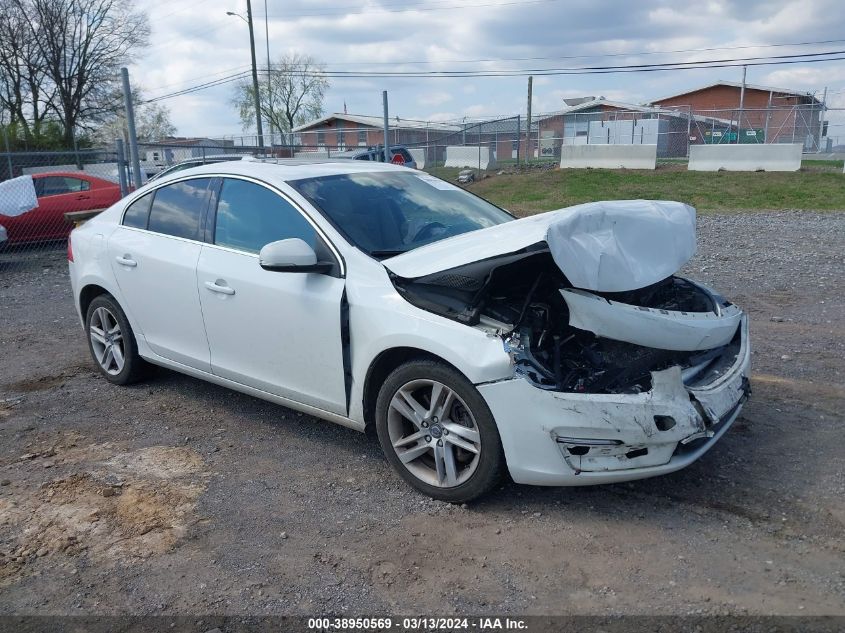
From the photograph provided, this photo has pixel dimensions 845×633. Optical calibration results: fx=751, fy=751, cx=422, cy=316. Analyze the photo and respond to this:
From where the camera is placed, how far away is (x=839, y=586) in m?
2.95

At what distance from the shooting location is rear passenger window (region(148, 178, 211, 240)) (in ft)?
16.4

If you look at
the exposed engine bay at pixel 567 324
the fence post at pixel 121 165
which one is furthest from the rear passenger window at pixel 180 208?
the fence post at pixel 121 165

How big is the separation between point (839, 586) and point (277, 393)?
301 cm

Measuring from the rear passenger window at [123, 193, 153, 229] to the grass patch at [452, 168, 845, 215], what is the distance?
13.0 m

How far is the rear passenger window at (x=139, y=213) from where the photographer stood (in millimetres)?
5408

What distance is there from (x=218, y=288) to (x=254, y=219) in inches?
18.8

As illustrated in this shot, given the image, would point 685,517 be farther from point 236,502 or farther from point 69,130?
point 69,130

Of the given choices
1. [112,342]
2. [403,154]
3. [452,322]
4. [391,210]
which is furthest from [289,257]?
[403,154]

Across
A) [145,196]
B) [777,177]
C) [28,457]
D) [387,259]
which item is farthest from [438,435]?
[777,177]

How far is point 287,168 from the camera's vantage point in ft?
16.0

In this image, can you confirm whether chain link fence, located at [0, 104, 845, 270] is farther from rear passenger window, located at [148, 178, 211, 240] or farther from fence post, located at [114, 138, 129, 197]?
rear passenger window, located at [148, 178, 211, 240]

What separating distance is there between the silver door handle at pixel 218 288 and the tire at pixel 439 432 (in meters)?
1.26

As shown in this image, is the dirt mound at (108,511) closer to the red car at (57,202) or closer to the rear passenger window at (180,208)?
the rear passenger window at (180,208)

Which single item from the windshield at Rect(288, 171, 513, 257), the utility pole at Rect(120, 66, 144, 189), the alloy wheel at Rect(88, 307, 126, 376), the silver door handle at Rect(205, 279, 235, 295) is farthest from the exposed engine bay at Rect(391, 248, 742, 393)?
the utility pole at Rect(120, 66, 144, 189)
